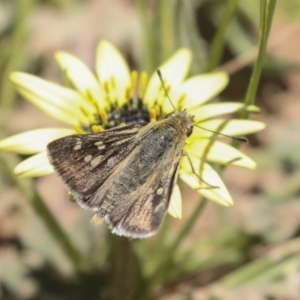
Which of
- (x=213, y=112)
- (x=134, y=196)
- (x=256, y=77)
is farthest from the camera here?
(x=213, y=112)

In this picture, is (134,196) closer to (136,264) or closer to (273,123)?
(136,264)

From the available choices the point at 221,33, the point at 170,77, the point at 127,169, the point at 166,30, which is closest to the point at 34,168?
the point at 127,169

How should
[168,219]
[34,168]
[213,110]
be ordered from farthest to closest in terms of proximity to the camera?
[168,219]
[213,110]
[34,168]

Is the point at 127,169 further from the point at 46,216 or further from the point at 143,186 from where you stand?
the point at 46,216

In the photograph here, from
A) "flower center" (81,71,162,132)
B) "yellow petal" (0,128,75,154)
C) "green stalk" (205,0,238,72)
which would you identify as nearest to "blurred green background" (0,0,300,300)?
"green stalk" (205,0,238,72)

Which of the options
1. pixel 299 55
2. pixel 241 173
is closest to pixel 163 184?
pixel 241 173

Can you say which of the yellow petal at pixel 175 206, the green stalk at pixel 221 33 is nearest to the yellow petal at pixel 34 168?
the yellow petal at pixel 175 206
